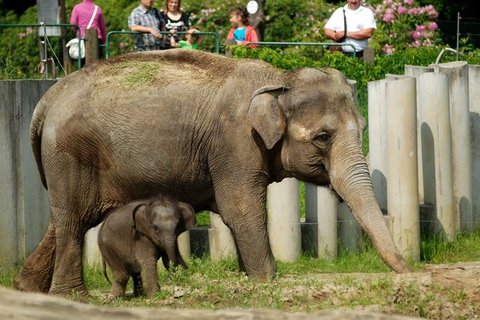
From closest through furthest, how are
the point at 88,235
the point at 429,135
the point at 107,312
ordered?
1. the point at 107,312
2. the point at 88,235
3. the point at 429,135

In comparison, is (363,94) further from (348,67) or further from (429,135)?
(429,135)

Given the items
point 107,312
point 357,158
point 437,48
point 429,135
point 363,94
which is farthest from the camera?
point 437,48

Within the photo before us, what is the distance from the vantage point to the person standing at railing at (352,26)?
18.7 metres

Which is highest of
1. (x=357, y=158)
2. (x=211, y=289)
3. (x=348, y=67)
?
(x=348, y=67)

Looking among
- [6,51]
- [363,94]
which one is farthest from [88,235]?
[6,51]

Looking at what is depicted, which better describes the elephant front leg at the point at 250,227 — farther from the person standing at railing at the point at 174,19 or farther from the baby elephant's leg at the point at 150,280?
the person standing at railing at the point at 174,19

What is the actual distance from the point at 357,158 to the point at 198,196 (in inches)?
52.3

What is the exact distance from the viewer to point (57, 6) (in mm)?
21078

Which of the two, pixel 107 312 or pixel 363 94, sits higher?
pixel 363 94

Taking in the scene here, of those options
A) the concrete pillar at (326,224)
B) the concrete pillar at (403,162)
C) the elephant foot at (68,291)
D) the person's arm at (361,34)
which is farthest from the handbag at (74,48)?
the elephant foot at (68,291)

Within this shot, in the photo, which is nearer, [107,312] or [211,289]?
[107,312]

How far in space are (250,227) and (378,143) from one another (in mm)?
2799

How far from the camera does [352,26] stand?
61.6 feet

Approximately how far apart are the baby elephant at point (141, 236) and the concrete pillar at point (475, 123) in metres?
4.14
